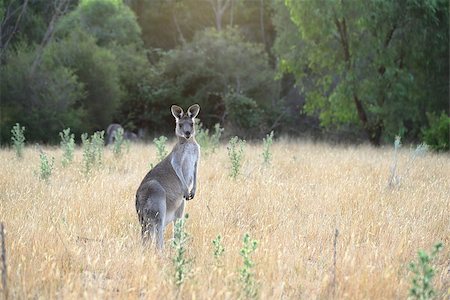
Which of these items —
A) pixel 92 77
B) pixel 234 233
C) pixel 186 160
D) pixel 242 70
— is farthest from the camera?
pixel 242 70

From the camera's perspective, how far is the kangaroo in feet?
15.8

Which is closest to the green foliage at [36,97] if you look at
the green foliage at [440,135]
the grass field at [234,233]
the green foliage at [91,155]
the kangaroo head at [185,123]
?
the grass field at [234,233]

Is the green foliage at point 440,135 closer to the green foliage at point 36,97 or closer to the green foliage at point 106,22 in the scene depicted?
the green foliage at point 36,97

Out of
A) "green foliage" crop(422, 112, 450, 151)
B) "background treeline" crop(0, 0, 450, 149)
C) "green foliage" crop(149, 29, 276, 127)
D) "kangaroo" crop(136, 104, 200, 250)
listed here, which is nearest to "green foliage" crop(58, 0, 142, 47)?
"background treeline" crop(0, 0, 450, 149)

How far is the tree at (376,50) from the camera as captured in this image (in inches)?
679

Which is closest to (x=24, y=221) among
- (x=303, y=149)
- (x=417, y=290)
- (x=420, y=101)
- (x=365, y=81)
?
(x=417, y=290)

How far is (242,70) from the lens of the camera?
90.4ft

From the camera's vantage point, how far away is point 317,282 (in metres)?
4.03

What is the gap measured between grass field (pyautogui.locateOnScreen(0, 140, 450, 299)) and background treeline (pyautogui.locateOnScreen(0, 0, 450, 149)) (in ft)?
29.6

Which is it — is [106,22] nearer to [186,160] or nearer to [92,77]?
[92,77]

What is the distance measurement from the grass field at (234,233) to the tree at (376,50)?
8.70m

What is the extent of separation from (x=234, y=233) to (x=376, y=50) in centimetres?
1402

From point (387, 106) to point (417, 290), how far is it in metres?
15.7

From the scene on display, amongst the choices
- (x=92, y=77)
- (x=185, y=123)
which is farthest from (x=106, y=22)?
(x=185, y=123)
